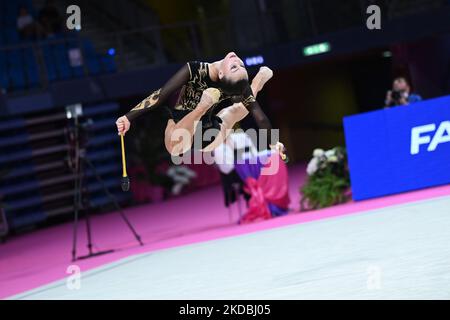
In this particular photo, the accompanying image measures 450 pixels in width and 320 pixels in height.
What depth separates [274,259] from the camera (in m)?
8.33

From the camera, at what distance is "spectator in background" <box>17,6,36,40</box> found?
A: 57.6 ft

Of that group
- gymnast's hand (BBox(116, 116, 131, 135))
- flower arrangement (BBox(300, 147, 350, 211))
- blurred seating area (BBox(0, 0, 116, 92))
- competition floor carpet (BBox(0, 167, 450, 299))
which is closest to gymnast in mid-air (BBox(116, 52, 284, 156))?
gymnast's hand (BBox(116, 116, 131, 135))

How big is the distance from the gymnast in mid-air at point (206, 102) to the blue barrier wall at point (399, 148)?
792 centimetres

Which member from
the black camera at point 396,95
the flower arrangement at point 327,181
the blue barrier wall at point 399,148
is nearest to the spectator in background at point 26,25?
the flower arrangement at point 327,181

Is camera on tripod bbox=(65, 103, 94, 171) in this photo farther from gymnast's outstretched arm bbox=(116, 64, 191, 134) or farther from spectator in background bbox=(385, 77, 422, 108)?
spectator in background bbox=(385, 77, 422, 108)

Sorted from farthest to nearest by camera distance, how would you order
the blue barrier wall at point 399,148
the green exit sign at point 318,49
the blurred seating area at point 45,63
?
1. the blurred seating area at point 45,63
2. the green exit sign at point 318,49
3. the blue barrier wall at point 399,148

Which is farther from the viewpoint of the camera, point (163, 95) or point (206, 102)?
point (163, 95)

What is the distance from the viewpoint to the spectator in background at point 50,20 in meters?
18.0

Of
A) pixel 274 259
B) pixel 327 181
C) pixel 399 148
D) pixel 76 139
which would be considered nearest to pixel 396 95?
pixel 399 148

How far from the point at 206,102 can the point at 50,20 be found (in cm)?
1525

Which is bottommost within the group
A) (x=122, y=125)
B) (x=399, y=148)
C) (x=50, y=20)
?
(x=399, y=148)

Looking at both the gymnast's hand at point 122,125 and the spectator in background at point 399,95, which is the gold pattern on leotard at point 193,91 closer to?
the gymnast's hand at point 122,125

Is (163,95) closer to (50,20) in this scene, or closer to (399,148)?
(399,148)
